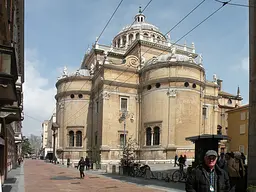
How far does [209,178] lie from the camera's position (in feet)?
15.6

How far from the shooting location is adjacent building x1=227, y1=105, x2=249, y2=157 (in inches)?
1432

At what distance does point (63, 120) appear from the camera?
2069 inches

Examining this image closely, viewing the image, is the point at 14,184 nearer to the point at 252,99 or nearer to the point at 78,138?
the point at 252,99

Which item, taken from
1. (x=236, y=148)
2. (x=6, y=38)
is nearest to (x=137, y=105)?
(x=236, y=148)

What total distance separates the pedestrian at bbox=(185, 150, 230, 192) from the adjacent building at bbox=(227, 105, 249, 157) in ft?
108

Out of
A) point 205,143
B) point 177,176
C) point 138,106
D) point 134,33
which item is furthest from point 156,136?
point 205,143

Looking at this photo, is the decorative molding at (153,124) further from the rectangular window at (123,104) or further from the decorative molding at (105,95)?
the decorative molding at (105,95)

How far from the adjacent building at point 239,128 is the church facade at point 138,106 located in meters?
5.85

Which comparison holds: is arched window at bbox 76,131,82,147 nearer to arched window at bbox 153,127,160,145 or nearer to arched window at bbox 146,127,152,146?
arched window at bbox 146,127,152,146

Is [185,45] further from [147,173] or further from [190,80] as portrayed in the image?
[147,173]

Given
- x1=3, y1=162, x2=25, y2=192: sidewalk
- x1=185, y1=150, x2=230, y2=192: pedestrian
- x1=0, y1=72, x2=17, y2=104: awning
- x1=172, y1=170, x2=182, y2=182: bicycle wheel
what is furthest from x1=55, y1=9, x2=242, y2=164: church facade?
x1=185, y1=150, x2=230, y2=192: pedestrian

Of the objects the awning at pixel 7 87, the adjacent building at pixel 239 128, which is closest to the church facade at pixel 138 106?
the adjacent building at pixel 239 128

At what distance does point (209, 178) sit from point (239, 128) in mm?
34436

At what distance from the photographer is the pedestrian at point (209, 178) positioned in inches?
186
